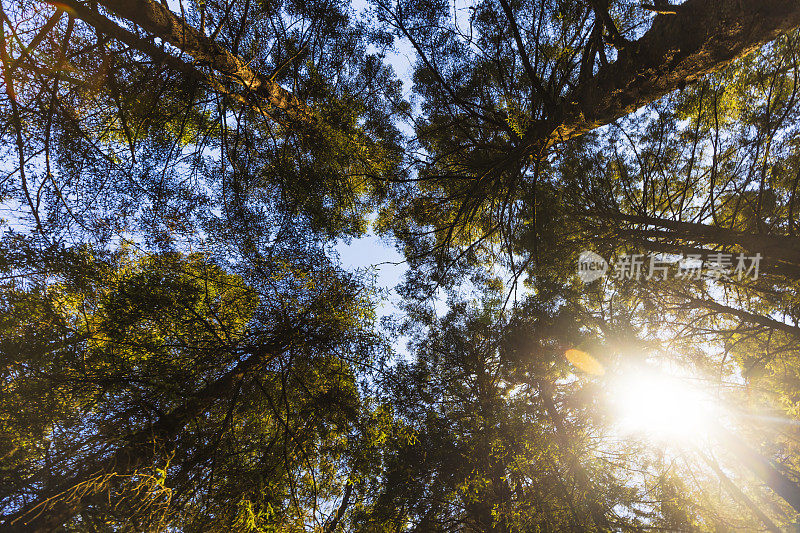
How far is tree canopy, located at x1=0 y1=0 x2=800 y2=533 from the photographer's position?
3559 mm

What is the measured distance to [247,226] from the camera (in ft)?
16.1

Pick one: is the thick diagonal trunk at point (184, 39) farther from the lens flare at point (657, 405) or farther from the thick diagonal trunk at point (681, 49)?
the lens flare at point (657, 405)

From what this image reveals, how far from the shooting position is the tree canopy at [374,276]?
3.56 meters

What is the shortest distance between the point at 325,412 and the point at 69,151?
5269 mm

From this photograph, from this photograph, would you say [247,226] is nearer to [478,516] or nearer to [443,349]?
[443,349]

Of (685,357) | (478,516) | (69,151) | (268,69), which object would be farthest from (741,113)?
(69,151)

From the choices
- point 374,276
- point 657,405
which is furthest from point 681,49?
point 657,405

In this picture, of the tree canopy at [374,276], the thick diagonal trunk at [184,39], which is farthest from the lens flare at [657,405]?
the thick diagonal trunk at [184,39]

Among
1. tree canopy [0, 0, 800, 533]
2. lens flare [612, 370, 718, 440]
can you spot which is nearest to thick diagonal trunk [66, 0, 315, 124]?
tree canopy [0, 0, 800, 533]

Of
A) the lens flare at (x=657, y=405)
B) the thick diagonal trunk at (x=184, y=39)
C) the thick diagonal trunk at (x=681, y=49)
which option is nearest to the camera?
the thick diagonal trunk at (x=681, y=49)

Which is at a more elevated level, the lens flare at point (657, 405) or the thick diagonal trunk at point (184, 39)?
the thick diagonal trunk at point (184, 39)

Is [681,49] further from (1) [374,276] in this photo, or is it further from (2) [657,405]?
(2) [657,405]

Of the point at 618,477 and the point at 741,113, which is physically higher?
the point at 741,113

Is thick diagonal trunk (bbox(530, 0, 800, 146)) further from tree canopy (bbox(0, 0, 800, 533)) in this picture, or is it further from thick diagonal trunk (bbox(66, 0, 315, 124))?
thick diagonal trunk (bbox(66, 0, 315, 124))
